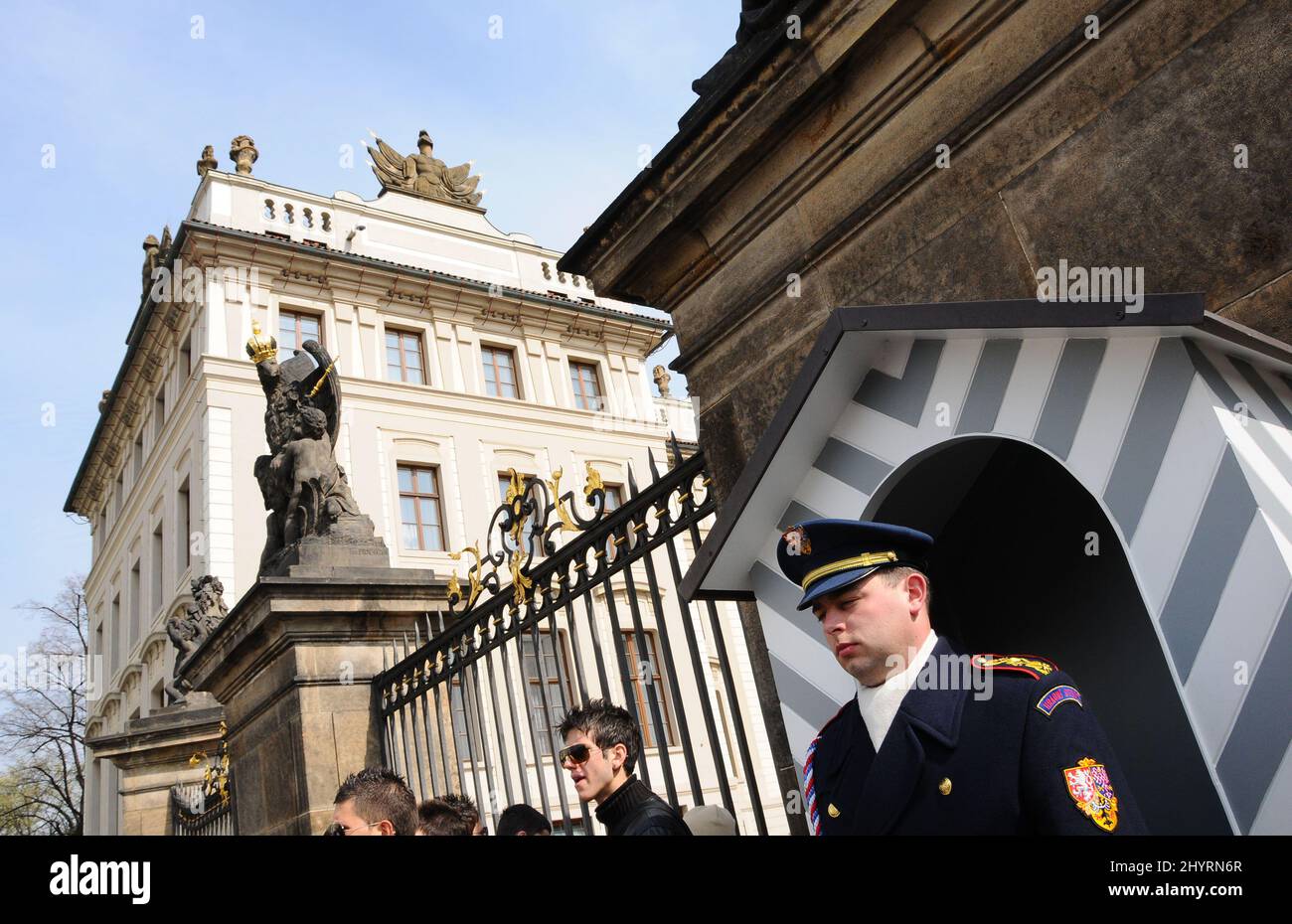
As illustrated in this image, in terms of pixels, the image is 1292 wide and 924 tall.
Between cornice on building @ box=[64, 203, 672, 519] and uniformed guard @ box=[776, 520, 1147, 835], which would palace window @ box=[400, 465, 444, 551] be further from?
uniformed guard @ box=[776, 520, 1147, 835]

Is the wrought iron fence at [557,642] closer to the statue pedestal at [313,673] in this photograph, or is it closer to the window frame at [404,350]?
the statue pedestal at [313,673]

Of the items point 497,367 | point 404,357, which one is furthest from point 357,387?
point 497,367

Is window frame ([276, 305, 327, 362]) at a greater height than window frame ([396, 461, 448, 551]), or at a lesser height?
greater

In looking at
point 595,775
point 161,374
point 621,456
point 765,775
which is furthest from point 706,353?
point 161,374

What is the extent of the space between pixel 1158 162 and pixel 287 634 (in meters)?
5.29

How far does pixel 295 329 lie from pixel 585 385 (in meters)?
8.21

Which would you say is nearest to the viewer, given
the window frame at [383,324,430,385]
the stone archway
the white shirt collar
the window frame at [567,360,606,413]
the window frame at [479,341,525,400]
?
the white shirt collar

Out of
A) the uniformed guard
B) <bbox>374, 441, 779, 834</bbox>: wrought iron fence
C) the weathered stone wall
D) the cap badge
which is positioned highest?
the weathered stone wall

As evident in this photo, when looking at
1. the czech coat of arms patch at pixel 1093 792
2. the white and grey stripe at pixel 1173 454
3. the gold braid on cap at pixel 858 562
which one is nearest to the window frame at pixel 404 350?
the white and grey stripe at pixel 1173 454

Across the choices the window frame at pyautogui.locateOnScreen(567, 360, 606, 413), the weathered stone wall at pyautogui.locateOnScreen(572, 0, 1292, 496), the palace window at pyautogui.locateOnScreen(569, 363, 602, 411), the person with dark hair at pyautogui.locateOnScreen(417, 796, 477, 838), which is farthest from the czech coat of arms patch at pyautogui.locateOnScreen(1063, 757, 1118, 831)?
the palace window at pyautogui.locateOnScreen(569, 363, 602, 411)

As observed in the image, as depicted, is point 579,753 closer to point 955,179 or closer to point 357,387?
point 955,179

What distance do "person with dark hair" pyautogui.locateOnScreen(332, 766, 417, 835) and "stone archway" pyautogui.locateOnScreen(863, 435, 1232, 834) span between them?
217cm

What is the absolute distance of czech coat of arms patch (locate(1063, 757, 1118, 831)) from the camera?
5.85 feet

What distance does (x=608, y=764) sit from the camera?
11.3 feet
